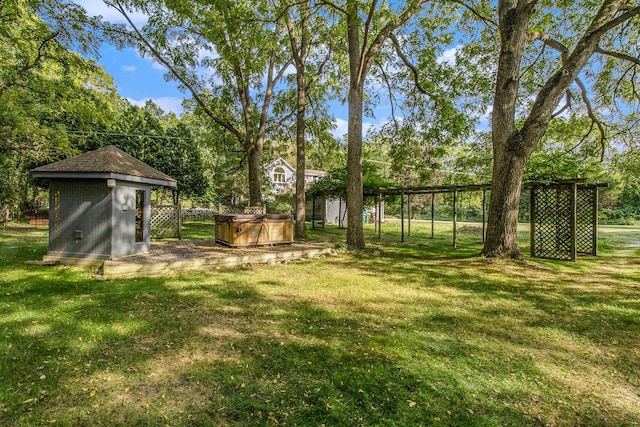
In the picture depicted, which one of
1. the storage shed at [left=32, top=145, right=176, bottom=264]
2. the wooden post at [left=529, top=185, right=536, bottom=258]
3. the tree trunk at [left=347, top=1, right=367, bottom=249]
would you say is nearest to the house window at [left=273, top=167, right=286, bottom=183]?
the tree trunk at [left=347, top=1, right=367, bottom=249]

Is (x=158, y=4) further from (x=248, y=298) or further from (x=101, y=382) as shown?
(x=101, y=382)

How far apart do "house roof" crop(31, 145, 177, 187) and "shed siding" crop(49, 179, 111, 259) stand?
0.24 meters

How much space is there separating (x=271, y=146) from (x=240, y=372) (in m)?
15.2

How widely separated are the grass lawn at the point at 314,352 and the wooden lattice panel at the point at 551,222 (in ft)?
9.85

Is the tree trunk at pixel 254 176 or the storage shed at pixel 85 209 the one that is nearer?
the storage shed at pixel 85 209

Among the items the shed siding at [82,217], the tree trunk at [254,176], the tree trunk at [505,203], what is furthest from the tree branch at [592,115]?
the shed siding at [82,217]

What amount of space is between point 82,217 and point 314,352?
6.31 meters

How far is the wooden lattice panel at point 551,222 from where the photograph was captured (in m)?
8.48

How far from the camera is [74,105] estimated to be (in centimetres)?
1069

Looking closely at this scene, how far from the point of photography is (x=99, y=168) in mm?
6395

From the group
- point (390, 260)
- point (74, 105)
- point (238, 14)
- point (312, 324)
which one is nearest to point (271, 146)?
point (74, 105)

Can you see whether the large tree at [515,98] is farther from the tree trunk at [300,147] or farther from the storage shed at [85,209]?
the storage shed at [85,209]

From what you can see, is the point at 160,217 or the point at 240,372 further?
the point at 160,217

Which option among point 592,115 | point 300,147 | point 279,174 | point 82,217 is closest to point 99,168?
point 82,217
